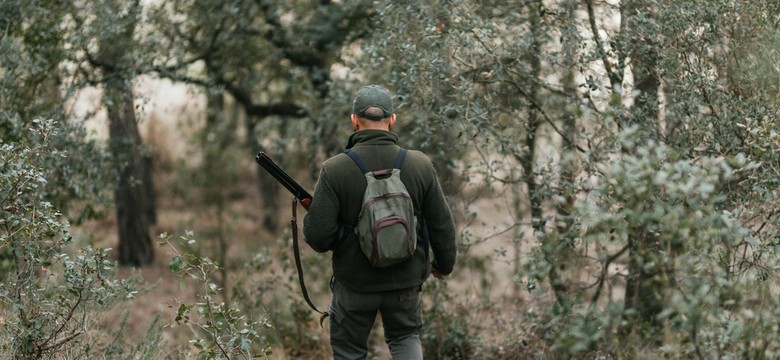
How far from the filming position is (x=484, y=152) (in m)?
6.37

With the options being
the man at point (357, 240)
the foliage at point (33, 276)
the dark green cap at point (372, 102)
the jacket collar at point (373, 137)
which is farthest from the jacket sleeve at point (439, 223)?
the foliage at point (33, 276)

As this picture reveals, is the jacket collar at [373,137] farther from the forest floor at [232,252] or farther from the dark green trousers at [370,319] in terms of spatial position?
the forest floor at [232,252]

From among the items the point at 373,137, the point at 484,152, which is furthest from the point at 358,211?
the point at 484,152

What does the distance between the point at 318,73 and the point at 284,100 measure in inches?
84.5

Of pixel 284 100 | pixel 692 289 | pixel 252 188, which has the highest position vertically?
pixel 692 289

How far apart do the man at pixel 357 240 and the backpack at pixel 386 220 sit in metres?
0.07

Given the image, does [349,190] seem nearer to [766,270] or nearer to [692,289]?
[692,289]

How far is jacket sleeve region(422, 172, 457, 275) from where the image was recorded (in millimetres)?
4496

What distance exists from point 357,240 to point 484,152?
2254mm

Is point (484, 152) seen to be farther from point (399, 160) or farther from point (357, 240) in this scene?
point (357, 240)

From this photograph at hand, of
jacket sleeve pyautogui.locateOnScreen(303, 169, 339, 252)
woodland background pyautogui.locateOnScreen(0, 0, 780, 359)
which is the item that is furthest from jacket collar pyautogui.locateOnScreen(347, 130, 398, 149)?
woodland background pyautogui.locateOnScreen(0, 0, 780, 359)

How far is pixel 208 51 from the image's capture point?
30.9 ft

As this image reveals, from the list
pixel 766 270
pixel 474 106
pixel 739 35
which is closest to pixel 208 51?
pixel 474 106

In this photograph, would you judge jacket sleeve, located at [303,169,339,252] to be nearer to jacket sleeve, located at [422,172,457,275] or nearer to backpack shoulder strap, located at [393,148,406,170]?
backpack shoulder strap, located at [393,148,406,170]
